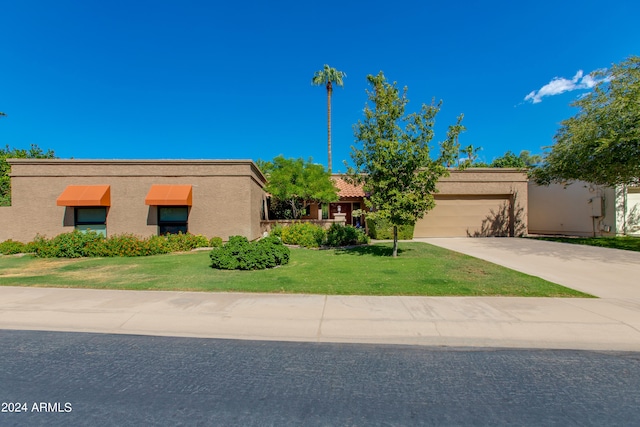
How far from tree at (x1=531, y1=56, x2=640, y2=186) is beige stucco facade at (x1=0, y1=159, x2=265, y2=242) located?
15.1 meters

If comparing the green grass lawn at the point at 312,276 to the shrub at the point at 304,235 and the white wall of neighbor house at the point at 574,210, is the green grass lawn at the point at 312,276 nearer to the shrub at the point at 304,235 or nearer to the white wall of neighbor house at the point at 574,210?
the shrub at the point at 304,235

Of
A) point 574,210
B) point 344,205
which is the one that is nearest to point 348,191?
point 344,205

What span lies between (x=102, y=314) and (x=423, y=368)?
5216 mm

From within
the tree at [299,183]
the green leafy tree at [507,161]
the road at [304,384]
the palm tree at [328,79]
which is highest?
the palm tree at [328,79]

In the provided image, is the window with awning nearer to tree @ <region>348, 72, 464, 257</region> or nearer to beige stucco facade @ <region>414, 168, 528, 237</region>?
tree @ <region>348, 72, 464, 257</region>

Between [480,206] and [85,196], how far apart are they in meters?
21.7

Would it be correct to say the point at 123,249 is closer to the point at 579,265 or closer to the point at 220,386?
the point at 220,386

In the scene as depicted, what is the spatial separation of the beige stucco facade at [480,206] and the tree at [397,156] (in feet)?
30.2

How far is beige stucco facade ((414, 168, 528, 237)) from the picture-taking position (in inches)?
758

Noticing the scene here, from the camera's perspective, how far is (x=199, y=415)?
105 inches

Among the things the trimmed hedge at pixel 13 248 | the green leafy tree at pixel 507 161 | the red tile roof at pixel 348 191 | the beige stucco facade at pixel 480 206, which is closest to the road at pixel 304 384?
the trimmed hedge at pixel 13 248

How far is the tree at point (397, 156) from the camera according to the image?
33.7ft

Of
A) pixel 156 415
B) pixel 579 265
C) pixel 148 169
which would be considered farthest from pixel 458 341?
pixel 148 169

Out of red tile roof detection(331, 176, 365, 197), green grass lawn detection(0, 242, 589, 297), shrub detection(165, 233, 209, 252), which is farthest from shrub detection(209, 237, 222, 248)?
red tile roof detection(331, 176, 365, 197)
